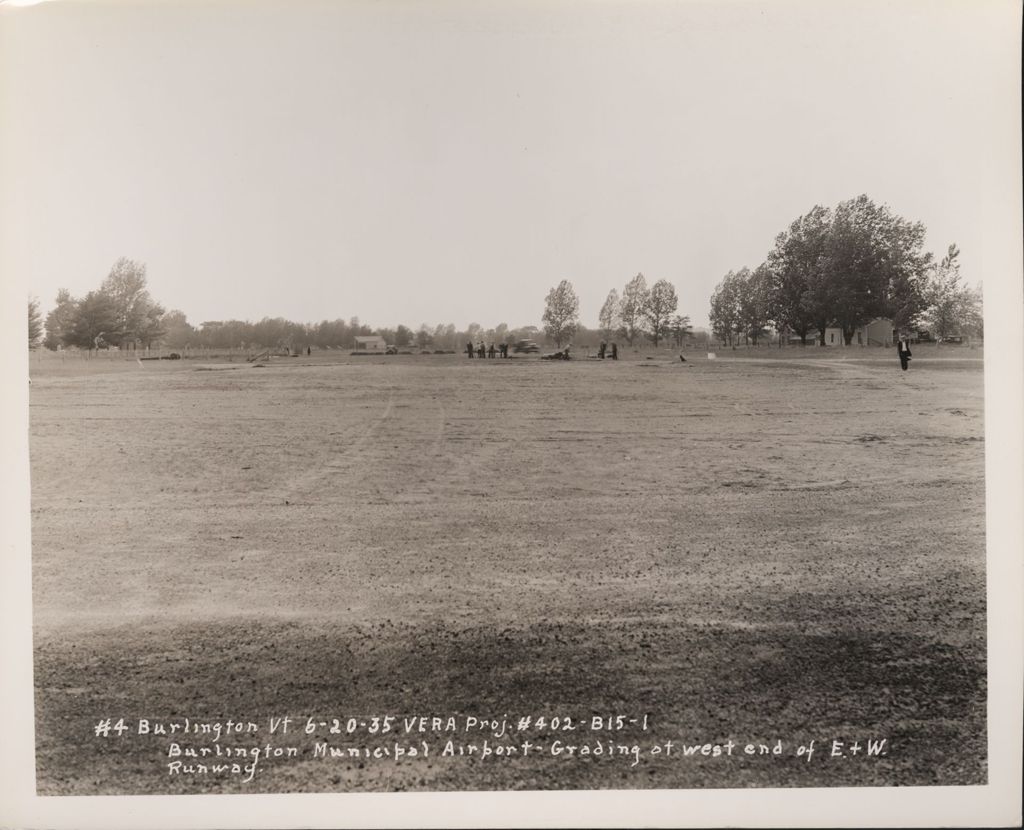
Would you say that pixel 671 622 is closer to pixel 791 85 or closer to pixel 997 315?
pixel 997 315

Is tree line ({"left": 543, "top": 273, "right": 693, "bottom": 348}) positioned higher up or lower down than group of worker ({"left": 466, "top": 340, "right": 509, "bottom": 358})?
higher up

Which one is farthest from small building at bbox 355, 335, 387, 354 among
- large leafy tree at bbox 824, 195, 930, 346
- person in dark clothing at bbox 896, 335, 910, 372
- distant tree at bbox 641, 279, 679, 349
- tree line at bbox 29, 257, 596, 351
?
person in dark clothing at bbox 896, 335, 910, 372

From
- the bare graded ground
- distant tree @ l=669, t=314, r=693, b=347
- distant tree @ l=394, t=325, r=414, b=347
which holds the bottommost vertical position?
the bare graded ground

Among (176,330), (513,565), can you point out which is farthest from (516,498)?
(176,330)

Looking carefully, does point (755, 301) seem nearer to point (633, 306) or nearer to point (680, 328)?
point (680, 328)

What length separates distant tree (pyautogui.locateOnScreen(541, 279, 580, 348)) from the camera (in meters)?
2.70

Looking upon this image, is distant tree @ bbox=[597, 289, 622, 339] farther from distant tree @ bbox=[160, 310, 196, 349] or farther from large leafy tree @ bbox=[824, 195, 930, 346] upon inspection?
distant tree @ bbox=[160, 310, 196, 349]

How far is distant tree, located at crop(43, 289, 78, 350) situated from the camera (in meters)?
2.55

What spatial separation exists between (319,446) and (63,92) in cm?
181

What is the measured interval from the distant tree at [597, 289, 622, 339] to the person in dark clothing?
4.52ft

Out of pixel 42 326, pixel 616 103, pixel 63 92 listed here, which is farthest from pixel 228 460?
pixel 616 103

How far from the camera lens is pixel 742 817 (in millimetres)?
2439

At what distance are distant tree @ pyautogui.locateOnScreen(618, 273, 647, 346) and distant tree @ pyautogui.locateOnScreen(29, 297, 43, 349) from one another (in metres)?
2.48

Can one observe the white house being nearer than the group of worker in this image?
No
